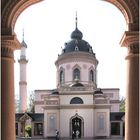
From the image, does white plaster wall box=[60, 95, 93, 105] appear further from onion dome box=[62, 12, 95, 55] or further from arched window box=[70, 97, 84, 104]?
onion dome box=[62, 12, 95, 55]

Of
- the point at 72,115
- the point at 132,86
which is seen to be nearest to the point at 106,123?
the point at 72,115

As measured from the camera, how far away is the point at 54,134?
117 ft

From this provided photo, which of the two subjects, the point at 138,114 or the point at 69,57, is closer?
the point at 138,114

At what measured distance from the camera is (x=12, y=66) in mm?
8766

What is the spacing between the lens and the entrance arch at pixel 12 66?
8438 mm

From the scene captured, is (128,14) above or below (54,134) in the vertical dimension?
above

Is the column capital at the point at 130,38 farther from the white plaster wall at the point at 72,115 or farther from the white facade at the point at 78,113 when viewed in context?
the white plaster wall at the point at 72,115

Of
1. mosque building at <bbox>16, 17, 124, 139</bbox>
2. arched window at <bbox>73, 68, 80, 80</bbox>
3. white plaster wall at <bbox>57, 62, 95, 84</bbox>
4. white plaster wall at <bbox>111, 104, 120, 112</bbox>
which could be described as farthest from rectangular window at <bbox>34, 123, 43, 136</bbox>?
white plaster wall at <bbox>111, 104, 120, 112</bbox>

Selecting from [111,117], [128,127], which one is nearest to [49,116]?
[111,117]

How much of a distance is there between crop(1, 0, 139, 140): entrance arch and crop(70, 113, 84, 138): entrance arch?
27.2 metres

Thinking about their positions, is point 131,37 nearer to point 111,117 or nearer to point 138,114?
point 138,114

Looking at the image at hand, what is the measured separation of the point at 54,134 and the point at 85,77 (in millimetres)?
6422

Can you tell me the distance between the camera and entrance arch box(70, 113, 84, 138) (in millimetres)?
35562

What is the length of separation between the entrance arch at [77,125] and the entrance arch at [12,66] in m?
27.2
